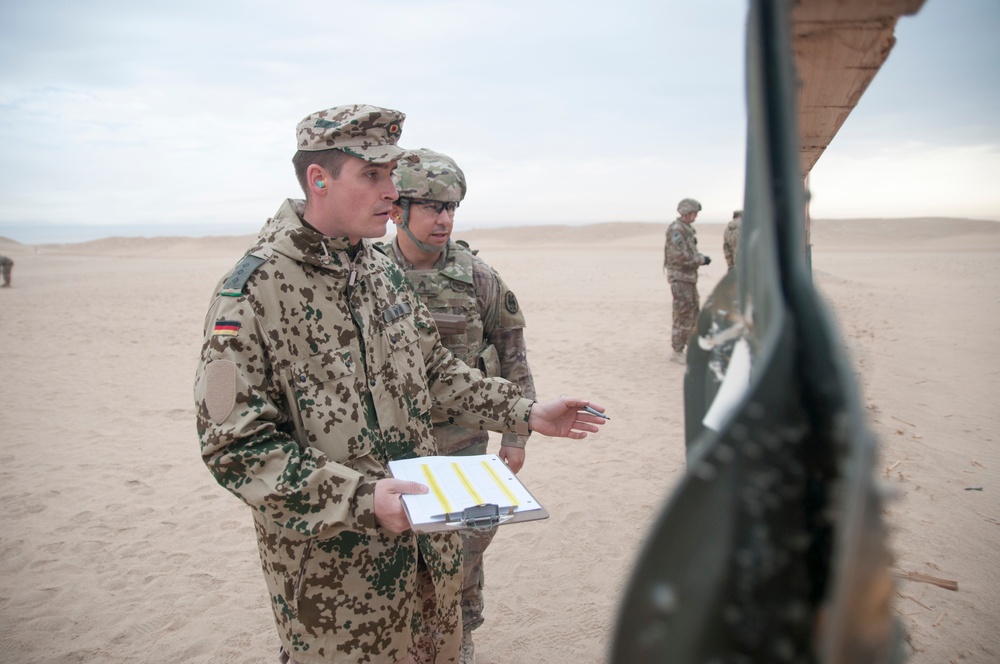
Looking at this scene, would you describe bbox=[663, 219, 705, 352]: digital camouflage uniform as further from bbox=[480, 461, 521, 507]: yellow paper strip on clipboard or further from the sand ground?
bbox=[480, 461, 521, 507]: yellow paper strip on clipboard

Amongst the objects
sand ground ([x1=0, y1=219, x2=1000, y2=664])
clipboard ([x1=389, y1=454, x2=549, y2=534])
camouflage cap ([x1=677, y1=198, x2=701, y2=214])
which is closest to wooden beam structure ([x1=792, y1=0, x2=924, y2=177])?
clipboard ([x1=389, y1=454, x2=549, y2=534])

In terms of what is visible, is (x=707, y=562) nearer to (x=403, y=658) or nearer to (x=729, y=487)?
(x=729, y=487)

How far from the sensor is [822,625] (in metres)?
0.54

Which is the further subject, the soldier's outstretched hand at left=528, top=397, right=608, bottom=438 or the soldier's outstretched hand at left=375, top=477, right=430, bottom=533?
the soldier's outstretched hand at left=528, top=397, right=608, bottom=438

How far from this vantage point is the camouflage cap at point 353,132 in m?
2.03

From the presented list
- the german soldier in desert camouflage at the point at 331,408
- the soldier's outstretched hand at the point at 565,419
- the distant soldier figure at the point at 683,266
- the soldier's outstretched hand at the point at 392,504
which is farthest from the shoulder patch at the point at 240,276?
the distant soldier figure at the point at 683,266

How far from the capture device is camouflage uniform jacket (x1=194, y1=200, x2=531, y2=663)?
178cm

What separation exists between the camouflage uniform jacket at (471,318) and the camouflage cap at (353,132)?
1112mm

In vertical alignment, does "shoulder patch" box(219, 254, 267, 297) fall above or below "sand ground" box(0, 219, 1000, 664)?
above

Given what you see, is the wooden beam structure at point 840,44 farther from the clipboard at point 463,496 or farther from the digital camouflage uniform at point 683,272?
the digital camouflage uniform at point 683,272

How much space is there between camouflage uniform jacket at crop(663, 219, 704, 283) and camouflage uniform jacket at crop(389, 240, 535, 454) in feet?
21.3

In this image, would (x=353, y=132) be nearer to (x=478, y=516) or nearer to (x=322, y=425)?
(x=322, y=425)

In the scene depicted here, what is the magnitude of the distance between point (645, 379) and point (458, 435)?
250 inches

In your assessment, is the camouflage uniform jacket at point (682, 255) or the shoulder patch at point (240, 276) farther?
the camouflage uniform jacket at point (682, 255)
